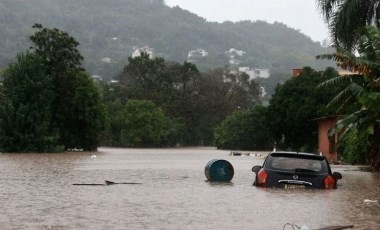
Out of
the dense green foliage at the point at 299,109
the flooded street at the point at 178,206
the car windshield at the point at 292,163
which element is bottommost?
the flooded street at the point at 178,206

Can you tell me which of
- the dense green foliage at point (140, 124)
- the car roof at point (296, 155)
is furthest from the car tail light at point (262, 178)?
the dense green foliage at point (140, 124)

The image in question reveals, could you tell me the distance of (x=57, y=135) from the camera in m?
76.0

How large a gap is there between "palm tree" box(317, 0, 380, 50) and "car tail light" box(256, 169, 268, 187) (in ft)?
59.7

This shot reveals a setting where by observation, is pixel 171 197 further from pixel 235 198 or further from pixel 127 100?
pixel 127 100

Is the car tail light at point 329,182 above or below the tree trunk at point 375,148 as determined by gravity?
below

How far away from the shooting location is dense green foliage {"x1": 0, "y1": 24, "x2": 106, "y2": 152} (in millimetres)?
73375

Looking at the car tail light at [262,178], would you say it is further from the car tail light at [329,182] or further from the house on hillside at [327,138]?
the house on hillside at [327,138]

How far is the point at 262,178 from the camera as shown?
22188 millimetres

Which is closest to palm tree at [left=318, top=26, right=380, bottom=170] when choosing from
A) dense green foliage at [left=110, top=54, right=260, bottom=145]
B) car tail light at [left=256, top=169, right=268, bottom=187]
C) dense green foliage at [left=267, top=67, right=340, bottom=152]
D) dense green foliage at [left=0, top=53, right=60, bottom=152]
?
car tail light at [left=256, top=169, right=268, bottom=187]

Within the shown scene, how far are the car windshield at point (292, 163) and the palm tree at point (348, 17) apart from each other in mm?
17894

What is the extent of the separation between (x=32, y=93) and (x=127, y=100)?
5828 centimetres

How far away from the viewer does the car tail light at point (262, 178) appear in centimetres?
2208

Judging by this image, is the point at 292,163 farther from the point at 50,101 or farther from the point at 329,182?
the point at 50,101

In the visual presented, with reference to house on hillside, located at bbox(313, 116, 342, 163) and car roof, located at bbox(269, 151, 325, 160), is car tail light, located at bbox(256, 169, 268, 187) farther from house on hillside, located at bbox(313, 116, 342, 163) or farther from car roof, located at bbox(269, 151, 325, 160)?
house on hillside, located at bbox(313, 116, 342, 163)
